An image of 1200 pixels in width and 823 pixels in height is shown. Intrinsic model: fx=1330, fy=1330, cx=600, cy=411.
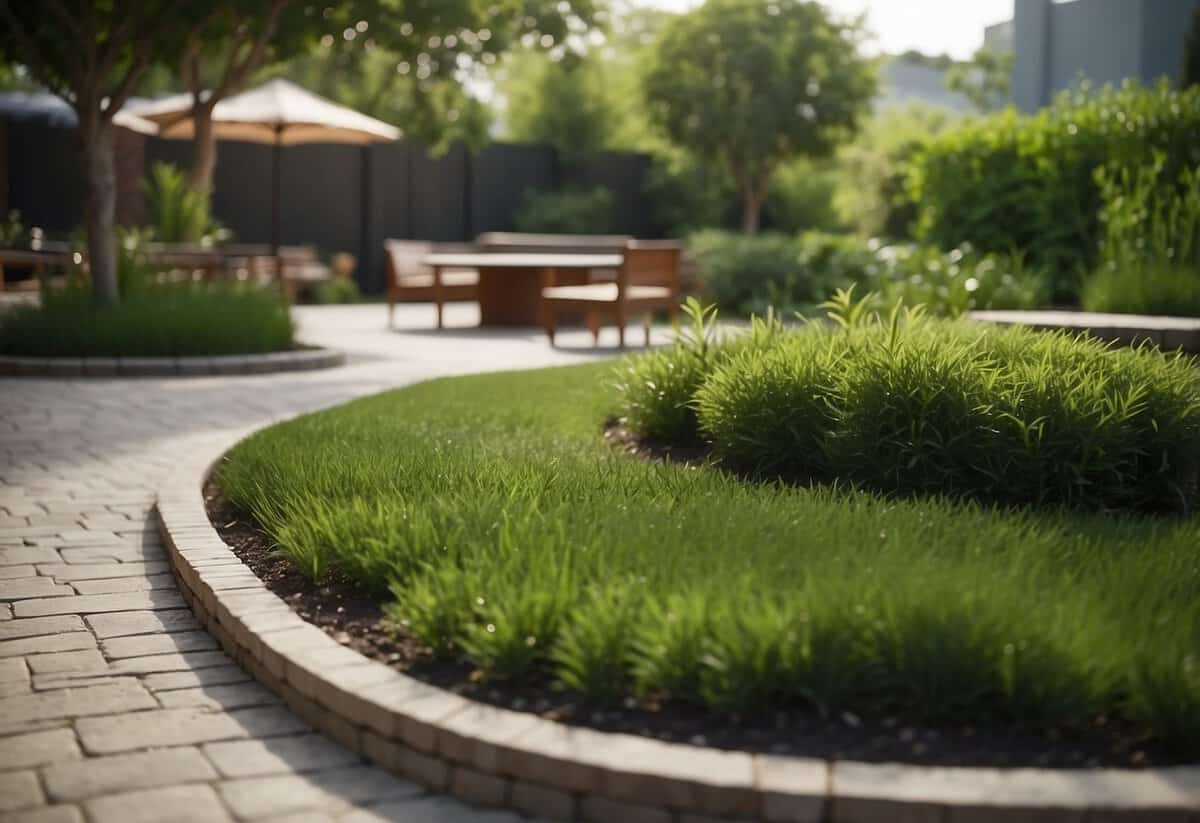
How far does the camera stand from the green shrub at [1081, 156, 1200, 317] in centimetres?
821

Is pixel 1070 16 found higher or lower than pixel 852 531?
higher

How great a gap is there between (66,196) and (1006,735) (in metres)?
18.6

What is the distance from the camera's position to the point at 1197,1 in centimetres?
1680

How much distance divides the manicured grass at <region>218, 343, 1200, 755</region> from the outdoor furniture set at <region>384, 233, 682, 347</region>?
726 centimetres

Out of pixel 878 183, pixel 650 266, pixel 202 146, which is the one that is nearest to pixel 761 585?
pixel 650 266

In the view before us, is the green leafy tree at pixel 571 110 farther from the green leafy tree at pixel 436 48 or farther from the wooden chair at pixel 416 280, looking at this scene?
the wooden chair at pixel 416 280

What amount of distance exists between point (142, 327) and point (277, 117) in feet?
15.7

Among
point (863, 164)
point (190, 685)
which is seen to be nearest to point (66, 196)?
point (863, 164)

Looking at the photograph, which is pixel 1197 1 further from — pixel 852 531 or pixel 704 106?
pixel 852 531

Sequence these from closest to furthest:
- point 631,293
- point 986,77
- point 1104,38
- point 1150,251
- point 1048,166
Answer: point 1150,251 < point 1048,166 < point 631,293 < point 1104,38 < point 986,77

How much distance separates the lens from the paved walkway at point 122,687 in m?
2.87

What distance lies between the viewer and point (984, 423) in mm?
4957

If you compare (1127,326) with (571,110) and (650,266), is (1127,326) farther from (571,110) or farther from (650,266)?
(571,110)

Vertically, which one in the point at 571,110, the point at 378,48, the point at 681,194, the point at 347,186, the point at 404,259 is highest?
the point at 571,110
